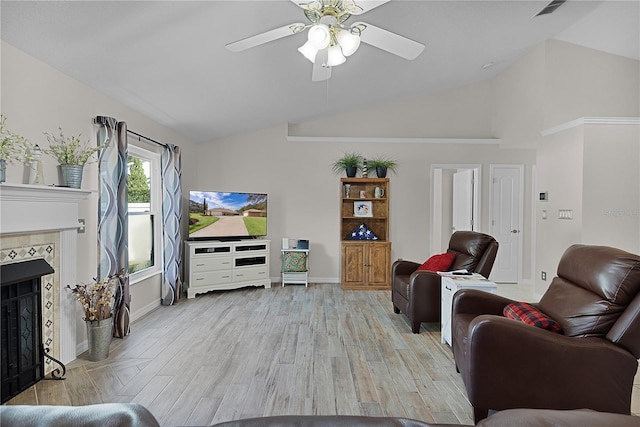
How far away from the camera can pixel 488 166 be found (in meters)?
6.70

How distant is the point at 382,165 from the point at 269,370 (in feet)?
13.7

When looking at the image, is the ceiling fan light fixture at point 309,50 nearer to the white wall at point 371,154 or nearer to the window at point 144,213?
the window at point 144,213

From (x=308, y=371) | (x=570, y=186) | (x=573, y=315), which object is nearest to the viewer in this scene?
(x=573, y=315)

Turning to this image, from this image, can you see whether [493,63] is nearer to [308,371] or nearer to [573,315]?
[573,315]

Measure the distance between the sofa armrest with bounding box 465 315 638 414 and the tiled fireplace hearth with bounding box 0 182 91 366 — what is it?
2.94 m

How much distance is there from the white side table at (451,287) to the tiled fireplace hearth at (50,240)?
3.21 m

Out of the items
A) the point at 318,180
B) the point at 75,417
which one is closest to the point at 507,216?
the point at 318,180

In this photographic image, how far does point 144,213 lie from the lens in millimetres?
4926

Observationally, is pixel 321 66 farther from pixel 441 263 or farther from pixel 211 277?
pixel 211 277

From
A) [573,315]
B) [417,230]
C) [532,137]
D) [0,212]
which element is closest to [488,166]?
[532,137]

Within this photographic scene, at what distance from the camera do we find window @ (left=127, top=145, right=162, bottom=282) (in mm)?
4645

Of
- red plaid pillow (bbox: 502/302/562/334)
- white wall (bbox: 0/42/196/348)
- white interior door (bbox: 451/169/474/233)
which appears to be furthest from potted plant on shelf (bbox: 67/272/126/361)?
white interior door (bbox: 451/169/474/233)

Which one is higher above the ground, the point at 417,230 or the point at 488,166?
the point at 488,166

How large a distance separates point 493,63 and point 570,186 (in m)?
2.06
